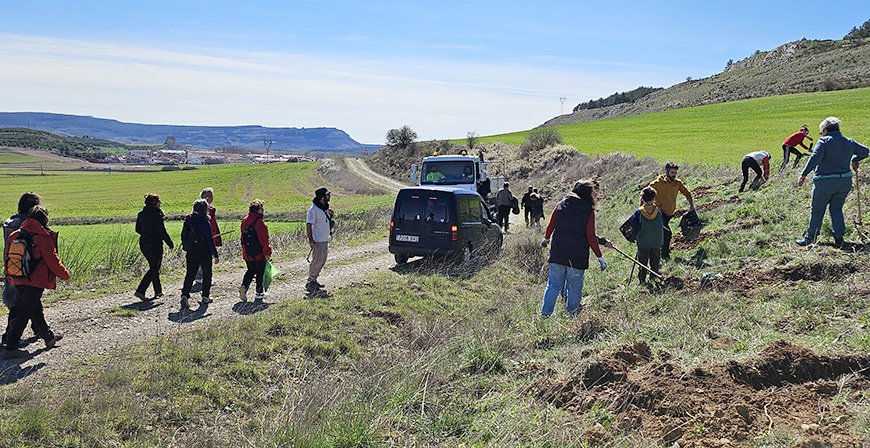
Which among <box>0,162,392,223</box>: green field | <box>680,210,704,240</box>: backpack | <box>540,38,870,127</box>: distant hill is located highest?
<box>540,38,870,127</box>: distant hill

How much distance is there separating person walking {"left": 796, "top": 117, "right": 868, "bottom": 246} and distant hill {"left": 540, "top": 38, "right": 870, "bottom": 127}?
53.3m

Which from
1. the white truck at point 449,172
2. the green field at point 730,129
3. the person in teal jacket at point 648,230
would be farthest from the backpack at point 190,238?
the green field at point 730,129

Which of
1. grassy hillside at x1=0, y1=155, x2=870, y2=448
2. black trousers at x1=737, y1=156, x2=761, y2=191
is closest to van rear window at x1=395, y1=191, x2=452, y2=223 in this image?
grassy hillside at x1=0, y1=155, x2=870, y2=448

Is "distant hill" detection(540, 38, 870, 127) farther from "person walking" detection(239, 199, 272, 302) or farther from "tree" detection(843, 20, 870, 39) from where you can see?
"person walking" detection(239, 199, 272, 302)

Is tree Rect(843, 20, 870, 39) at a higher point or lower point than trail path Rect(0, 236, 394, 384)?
higher

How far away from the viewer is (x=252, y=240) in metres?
9.19

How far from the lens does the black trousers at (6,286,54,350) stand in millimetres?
6465

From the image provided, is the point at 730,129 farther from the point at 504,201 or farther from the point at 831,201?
the point at 831,201

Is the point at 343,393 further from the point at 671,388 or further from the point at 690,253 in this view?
the point at 690,253

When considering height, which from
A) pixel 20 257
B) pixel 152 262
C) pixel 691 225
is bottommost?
pixel 152 262

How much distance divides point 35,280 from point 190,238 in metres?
2.58

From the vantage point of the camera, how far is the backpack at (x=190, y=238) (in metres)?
9.02

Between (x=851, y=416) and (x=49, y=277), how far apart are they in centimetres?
810

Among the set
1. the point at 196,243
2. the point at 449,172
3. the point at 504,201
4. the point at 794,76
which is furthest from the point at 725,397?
the point at 794,76
